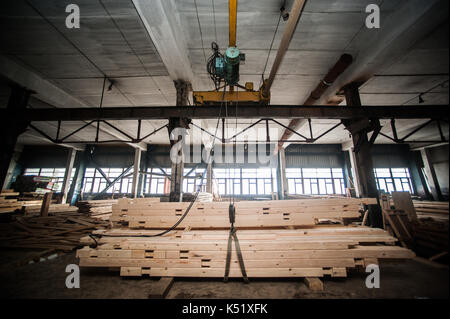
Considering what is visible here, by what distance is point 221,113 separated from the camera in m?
5.18

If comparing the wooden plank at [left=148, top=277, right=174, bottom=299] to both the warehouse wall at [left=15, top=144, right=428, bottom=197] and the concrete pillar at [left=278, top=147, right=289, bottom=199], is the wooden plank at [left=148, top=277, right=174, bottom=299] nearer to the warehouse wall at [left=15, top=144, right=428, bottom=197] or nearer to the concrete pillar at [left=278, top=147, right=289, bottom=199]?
the concrete pillar at [left=278, top=147, right=289, bottom=199]

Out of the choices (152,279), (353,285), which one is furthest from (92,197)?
(353,285)

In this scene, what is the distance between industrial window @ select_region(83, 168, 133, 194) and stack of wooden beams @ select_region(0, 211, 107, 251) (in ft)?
30.2

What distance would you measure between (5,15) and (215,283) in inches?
317

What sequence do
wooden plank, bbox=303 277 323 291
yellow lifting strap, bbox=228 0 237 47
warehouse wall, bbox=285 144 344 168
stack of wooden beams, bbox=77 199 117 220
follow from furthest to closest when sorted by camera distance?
warehouse wall, bbox=285 144 344 168 < stack of wooden beams, bbox=77 199 117 220 < yellow lifting strap, bbox=228 0 237 47 < wooden plank, bbox=303 277 323 291

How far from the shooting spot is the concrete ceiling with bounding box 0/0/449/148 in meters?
4.30

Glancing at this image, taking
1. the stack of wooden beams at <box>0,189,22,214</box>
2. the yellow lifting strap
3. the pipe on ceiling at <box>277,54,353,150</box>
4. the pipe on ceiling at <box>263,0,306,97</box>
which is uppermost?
the pipe on ceiling at <box>277,54,353,150</box>

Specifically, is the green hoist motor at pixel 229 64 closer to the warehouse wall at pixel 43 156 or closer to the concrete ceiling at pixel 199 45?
the concrete ceiling at pixel 199 45

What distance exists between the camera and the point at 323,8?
4430 mm

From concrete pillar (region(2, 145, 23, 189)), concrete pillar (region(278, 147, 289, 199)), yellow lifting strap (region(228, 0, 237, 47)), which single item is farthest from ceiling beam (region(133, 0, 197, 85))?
concrete pillar (region(2, 145, 23, 189))

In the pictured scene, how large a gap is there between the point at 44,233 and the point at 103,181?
460 inches

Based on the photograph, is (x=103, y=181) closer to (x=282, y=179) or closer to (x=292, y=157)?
(x=282, y=179)

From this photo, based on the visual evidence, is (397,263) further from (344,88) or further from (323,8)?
(323,8)

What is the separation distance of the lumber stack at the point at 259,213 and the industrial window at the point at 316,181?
38.9 ft
